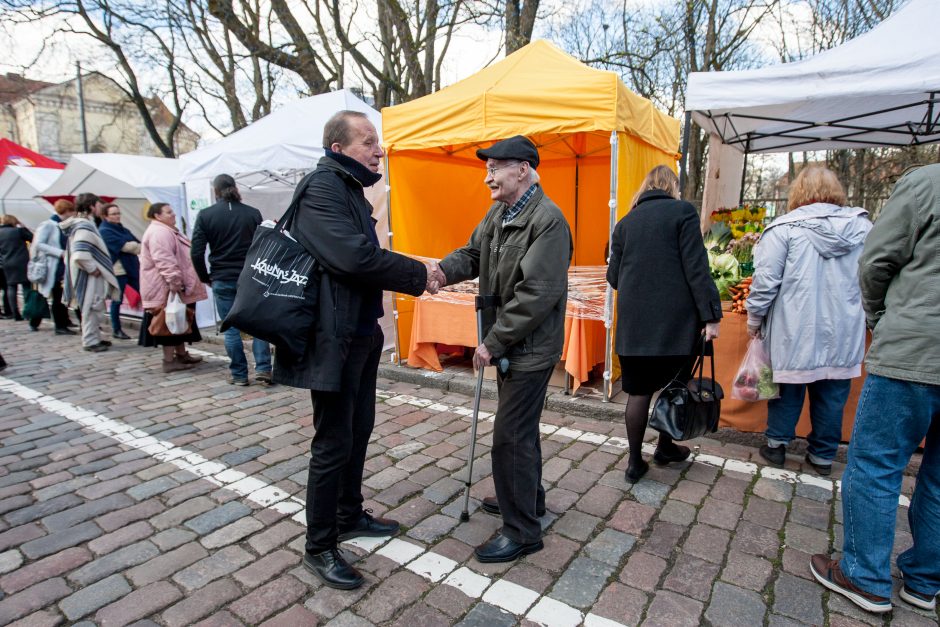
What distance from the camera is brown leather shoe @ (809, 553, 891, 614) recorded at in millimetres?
2242

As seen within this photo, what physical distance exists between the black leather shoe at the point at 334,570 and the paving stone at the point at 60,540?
4.38 ft

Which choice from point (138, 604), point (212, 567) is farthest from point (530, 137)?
point (138, 604)

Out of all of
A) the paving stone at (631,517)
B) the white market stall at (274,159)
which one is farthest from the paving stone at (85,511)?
the white market stall at (274,159)

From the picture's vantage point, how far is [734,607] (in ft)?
7.62

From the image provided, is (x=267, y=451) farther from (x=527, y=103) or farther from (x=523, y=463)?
(x=527, y=103)

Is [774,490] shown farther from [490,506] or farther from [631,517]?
[490,506]

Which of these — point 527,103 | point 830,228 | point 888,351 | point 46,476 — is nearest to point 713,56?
point 527,103

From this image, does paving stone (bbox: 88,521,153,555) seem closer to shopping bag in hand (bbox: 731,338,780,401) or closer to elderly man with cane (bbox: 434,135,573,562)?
elderly man with cane (bbox: 434,135,573,562)

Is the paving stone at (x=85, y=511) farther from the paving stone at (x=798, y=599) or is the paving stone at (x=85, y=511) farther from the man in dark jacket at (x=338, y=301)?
the paving stone at (x=798, y=599)

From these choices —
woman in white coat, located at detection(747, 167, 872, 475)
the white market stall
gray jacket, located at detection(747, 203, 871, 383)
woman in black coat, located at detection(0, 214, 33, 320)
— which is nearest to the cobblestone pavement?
woman in white coat, located at detection(747, 167, 872, 475)

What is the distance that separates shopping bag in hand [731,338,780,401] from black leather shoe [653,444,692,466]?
0.55 metres

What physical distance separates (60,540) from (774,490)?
398cm

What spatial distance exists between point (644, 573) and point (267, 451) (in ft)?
8.79

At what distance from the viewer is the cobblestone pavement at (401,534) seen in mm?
2336
